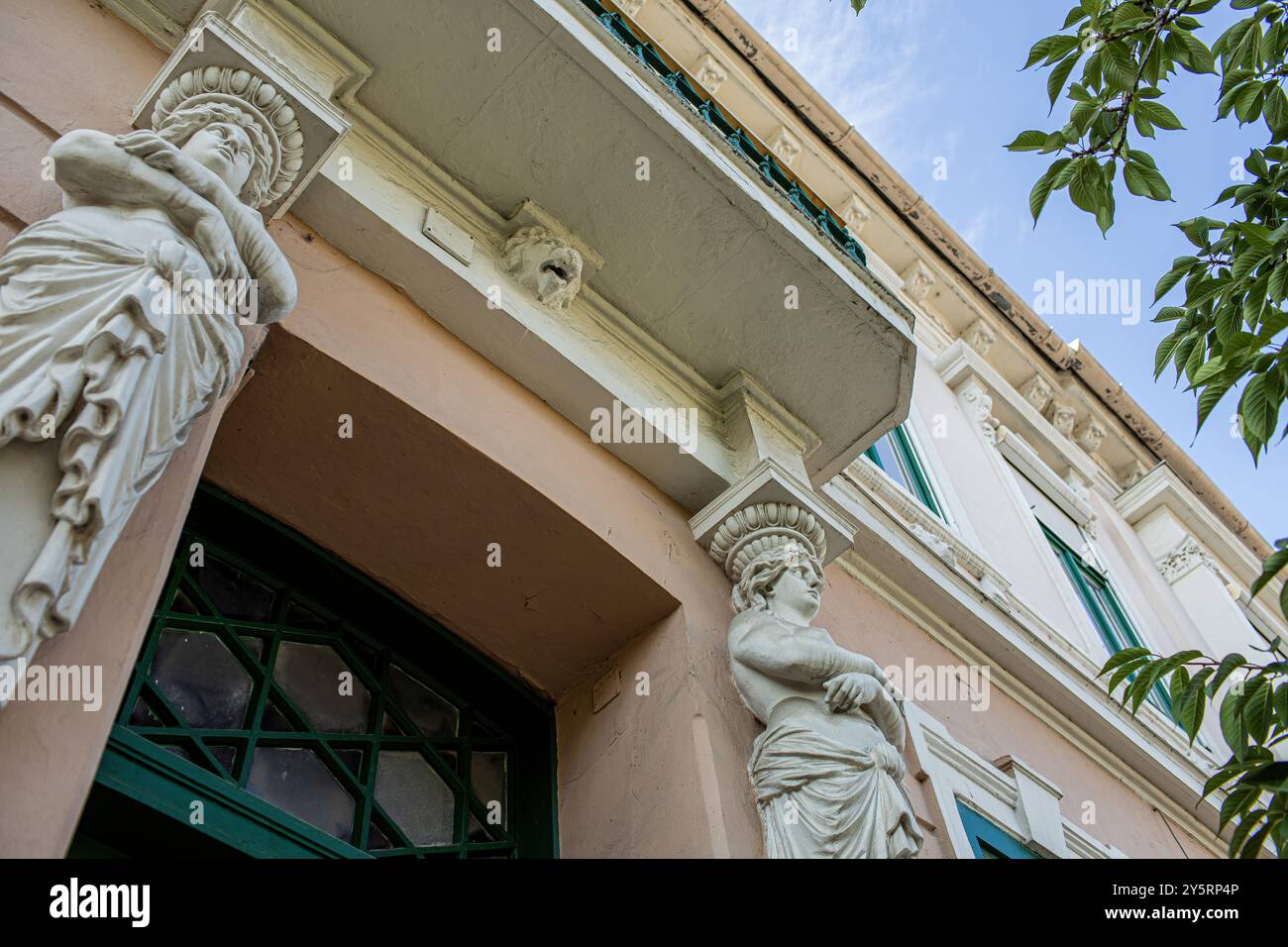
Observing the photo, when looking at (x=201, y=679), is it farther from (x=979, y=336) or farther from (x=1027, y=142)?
(x=979, y=336)

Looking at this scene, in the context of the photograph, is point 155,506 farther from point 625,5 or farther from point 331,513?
point 625,5

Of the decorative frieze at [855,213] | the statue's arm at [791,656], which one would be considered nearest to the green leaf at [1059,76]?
the statue's arm at [791,656]

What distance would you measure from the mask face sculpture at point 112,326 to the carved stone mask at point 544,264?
1268 millimetres

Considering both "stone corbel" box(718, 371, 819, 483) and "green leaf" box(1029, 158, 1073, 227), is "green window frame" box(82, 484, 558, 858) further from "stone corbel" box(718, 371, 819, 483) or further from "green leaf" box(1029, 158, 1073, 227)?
"green leaf" box(1029, 158, 1073, 227)

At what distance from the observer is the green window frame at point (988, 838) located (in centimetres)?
561

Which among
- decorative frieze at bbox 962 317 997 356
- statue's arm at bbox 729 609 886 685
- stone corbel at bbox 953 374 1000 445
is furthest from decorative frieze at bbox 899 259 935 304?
statue's arm at bbox 729 609 886 685

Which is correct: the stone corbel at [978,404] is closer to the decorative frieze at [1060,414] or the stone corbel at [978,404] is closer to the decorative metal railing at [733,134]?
the decorative frieze at [1060,414]

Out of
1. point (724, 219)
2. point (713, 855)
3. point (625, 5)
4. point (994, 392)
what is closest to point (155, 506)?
point (713, 855)

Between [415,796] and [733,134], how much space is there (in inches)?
136

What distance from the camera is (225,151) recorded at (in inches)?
151

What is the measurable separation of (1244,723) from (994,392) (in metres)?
8.17

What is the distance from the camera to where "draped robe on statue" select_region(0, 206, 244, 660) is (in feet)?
8.57

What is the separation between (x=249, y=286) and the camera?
355cm
